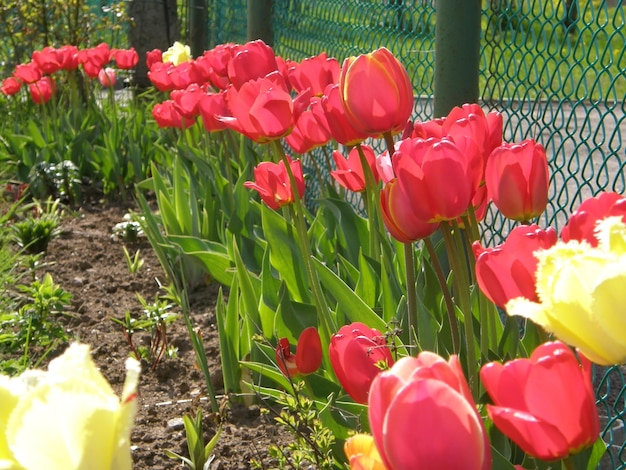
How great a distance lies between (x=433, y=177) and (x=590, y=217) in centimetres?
29

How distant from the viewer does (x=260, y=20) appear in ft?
15.2

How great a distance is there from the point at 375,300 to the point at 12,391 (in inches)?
66.4

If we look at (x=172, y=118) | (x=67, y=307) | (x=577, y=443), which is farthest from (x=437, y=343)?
(x=172, y=118)

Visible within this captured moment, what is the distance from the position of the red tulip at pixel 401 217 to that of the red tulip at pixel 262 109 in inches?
Answer: 19.2

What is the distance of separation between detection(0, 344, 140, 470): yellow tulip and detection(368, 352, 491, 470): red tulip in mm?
178

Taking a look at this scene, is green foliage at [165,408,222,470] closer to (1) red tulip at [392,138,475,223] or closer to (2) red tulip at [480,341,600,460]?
(1) red tulip at [392,138,475,223]

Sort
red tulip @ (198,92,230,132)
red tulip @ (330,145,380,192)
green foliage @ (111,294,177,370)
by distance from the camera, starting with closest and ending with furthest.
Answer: red tulip @ (330,145,380,192), green foliage @ (111,294,177,370), red tulip @ (198,92,230,132)

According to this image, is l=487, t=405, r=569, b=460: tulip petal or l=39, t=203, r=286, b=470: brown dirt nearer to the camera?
l=487, t=405, r=569, b=460: tulip petal

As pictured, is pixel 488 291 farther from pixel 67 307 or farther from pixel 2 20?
pixel 2 20

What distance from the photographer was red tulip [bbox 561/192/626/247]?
0.92 metres

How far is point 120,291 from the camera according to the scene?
3.62 metres

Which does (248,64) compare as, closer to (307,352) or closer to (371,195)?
(371,195)

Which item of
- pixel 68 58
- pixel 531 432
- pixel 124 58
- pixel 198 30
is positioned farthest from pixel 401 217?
pixel 198 30

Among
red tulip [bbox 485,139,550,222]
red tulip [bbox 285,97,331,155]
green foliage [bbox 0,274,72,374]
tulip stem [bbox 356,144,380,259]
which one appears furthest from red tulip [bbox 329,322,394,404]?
green foliage [bbox 0,274,72,374]
